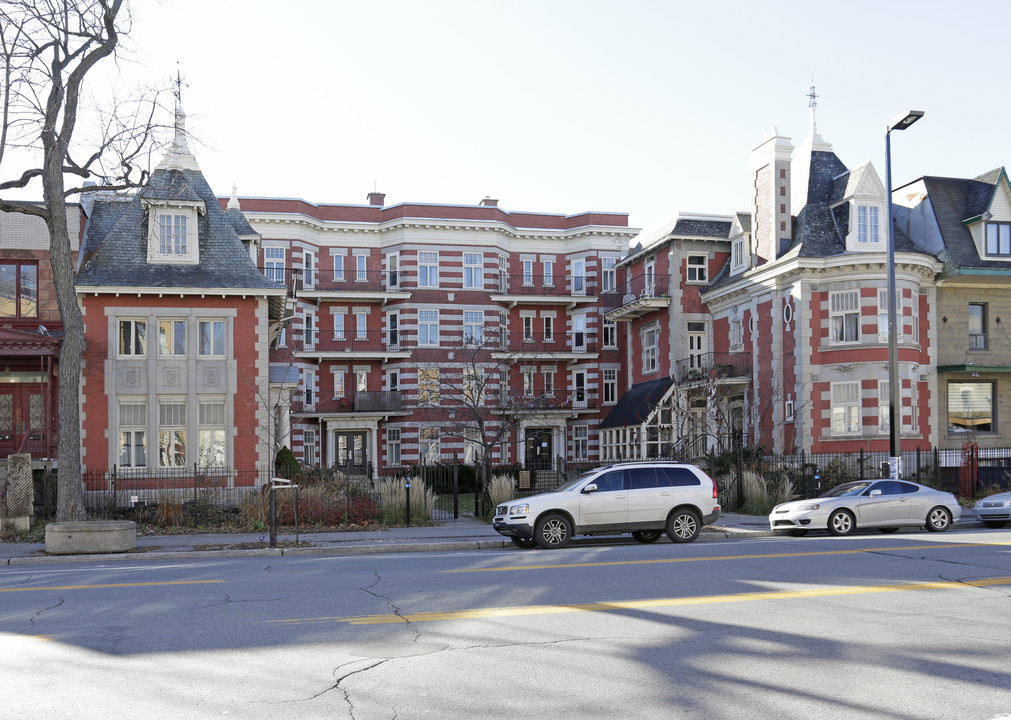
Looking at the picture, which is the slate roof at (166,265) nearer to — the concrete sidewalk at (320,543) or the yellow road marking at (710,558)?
the concrete sidewalk at (320,543)

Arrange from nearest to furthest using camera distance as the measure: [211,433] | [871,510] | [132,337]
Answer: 1. [871,510]
2. [132,337]
3. [211,433]

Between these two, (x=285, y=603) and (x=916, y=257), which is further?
(x=916, y=257)

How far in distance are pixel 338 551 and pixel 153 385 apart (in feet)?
39.9

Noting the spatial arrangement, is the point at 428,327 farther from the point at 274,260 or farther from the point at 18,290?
the point at 18,290

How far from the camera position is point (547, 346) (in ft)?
164

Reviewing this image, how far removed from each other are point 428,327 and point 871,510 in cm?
3049

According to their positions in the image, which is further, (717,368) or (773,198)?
(717,368)

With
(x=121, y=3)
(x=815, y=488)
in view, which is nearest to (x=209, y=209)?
(x=121, y=3)

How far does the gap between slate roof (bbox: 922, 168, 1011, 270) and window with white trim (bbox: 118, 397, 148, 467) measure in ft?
93.8

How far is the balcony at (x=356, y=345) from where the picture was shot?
46.5m

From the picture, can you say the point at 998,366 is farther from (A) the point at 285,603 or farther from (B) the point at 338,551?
(A) the point at 285,603

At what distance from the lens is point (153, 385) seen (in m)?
27.8

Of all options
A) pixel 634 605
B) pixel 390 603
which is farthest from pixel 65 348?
pixel 634 605

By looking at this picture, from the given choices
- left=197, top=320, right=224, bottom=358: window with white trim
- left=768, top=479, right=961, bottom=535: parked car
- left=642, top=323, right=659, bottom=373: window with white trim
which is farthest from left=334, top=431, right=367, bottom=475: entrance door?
left=768, top=479, right=961, bottom=535: parked car
